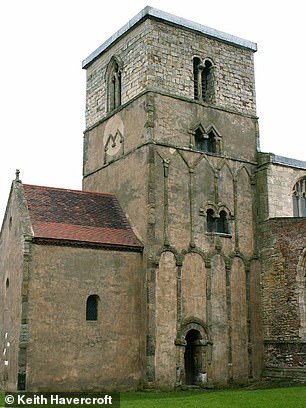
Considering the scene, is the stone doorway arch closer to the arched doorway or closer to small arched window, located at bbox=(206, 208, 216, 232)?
the arched doorway

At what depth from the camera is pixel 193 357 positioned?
25078 mm

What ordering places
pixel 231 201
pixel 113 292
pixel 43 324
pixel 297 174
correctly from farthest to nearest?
pixel 297 174
pixel 231 201
pixel 113 292
pixel 43 324

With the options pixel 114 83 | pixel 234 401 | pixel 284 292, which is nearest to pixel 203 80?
pixel 114 83

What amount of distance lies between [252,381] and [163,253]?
691cm

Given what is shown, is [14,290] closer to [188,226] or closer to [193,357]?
[188,226]

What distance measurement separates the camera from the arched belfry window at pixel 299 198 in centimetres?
2917

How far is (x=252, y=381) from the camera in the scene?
1008 inches

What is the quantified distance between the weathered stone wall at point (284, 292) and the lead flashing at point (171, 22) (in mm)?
9515

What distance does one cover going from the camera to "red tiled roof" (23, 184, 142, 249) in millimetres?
23719

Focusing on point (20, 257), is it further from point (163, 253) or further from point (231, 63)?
point (231, 63)

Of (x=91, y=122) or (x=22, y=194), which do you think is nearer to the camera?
(x=22, y=194)

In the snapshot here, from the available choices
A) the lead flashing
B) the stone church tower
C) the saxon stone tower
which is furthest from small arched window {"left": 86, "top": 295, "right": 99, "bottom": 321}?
the lead flashing

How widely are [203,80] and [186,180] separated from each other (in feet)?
18.9

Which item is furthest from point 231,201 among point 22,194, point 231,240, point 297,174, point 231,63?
point 22,194
